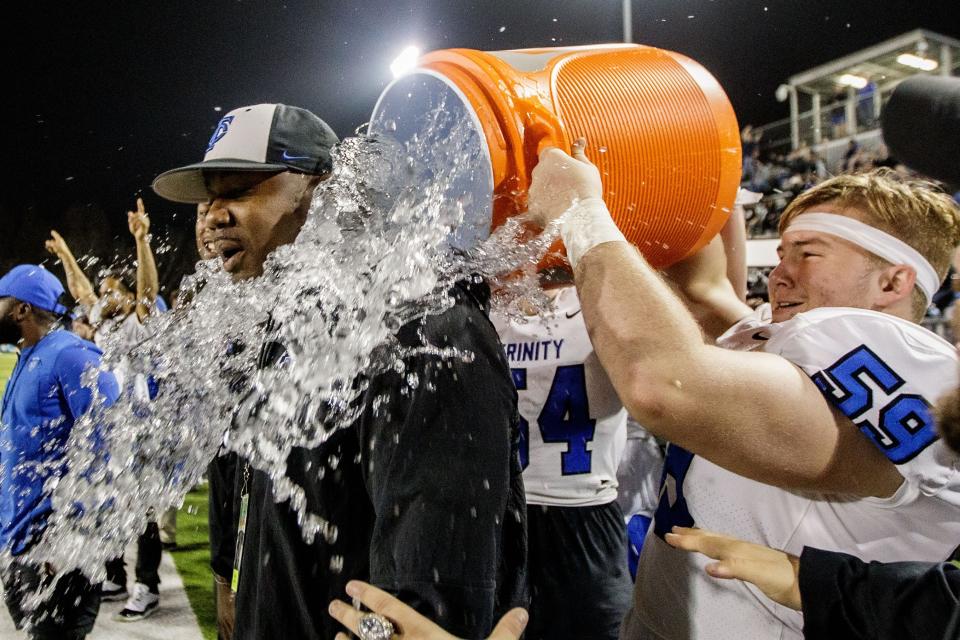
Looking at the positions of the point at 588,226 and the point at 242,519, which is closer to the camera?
the point at 588,226

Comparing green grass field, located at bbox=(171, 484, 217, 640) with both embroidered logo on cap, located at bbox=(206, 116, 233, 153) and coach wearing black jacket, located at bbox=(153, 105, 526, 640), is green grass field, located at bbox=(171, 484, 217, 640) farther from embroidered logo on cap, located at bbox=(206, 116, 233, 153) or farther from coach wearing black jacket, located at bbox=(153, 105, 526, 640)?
coach wearing black jacket, located at bbox=(153, 105, 526, 640)

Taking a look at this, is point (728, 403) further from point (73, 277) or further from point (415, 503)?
point (73, 277)

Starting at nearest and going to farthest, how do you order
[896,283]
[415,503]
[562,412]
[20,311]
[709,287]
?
[415,503]
[896,283]
[709,287]
[562,412]
[20,311]

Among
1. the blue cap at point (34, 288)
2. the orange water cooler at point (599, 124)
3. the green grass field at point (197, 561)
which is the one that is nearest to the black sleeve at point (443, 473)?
the orange water cooler at point (599, 124)

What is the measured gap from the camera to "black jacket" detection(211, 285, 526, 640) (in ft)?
3.78

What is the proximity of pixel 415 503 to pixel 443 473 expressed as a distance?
0.07 m

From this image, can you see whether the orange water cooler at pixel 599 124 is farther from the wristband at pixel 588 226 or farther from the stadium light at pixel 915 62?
the stadium light at pixel 915 62

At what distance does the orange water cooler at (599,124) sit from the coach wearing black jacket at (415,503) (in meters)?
0.35

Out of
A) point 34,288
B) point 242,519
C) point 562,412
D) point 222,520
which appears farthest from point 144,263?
point 242,519

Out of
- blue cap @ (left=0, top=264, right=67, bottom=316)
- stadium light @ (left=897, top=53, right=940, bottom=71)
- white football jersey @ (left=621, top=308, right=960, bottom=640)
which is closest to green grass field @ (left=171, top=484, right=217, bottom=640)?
blue cap @ (left=0, top=264, right=67, bottom=316)

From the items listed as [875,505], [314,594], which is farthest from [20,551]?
[875,505]

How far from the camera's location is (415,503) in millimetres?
1160

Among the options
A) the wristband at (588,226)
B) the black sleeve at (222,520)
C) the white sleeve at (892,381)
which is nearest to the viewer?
the white sleeve at (892,381)

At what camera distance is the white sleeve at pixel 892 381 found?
1.40 meters
